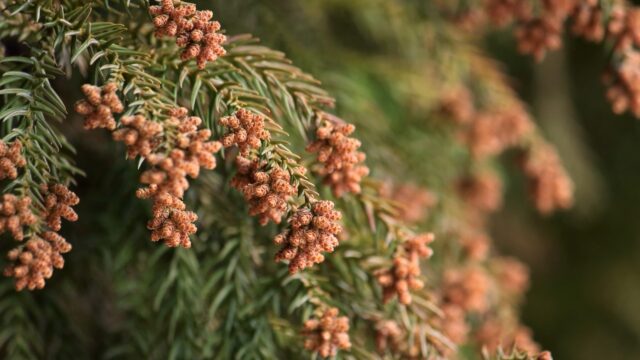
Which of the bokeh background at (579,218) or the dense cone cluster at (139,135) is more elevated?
the dense cone cluster at (139,135)

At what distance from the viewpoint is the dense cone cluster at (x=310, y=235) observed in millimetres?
633

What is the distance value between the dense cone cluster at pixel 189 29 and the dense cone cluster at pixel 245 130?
2.7 inches

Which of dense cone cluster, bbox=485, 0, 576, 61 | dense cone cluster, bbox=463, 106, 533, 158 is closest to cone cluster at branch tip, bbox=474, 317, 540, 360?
dense cone cluster, bbox=463, 106, 533, 158

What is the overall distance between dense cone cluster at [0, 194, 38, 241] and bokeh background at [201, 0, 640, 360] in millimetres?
1146

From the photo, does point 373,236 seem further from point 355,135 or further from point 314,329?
point 355,135

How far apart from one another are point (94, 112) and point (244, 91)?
6.3 inches

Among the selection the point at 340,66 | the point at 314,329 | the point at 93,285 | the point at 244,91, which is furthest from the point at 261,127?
the point at 340,66

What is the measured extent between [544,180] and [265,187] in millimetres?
685

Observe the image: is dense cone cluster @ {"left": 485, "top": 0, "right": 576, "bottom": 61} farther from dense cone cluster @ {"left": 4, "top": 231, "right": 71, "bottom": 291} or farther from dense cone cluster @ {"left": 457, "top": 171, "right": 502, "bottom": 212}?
dense cone cluster @ {"left": 4, "top": 231, "right": 71, "bottom": 291}

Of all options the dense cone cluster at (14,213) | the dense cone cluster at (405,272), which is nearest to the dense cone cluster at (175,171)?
the dense cone cluster at (14,213)

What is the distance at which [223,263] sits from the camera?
923 millimetres

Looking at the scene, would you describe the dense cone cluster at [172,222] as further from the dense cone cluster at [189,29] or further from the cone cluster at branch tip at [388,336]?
the cone cluster at branch tip at [388,336]

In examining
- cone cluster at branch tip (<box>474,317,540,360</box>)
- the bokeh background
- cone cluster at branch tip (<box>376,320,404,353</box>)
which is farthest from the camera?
the bokeh background

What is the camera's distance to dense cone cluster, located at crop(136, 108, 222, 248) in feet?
1.88
